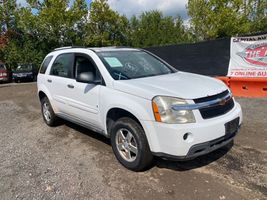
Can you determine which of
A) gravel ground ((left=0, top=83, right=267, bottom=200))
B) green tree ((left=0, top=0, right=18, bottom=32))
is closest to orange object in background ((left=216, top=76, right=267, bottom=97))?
gravel ground ((left=0, top=83, right=267, bottom=200))

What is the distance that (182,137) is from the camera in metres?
3.01

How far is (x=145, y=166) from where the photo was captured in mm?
3516

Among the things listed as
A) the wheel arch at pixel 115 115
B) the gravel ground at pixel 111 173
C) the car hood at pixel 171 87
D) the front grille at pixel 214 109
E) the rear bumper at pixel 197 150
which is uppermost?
the car hood at pixel 171 87

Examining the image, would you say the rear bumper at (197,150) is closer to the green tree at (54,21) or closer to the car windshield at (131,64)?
the car windshield at (131,64)

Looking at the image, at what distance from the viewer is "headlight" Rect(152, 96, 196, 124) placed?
3049mm

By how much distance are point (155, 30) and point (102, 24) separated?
10.4 m

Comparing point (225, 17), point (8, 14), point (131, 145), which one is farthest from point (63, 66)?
point (8, 14)

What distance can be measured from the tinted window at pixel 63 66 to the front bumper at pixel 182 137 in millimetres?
2283

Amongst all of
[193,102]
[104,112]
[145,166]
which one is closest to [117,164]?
[145,166]

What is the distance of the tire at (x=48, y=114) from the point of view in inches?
227

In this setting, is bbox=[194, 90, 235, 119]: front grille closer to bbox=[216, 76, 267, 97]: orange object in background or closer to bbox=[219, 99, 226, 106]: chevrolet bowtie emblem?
bbox=[219, 99, 226, 106]: chevrolet bowtie emblem

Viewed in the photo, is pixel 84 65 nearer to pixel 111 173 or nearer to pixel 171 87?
pixel 171 87

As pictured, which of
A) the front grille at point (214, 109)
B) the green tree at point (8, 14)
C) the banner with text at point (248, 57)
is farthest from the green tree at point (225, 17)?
the front grille at point (214, 109)

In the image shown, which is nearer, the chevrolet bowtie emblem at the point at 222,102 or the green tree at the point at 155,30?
the chevrolet bowtie emblem at the point at 222,102
